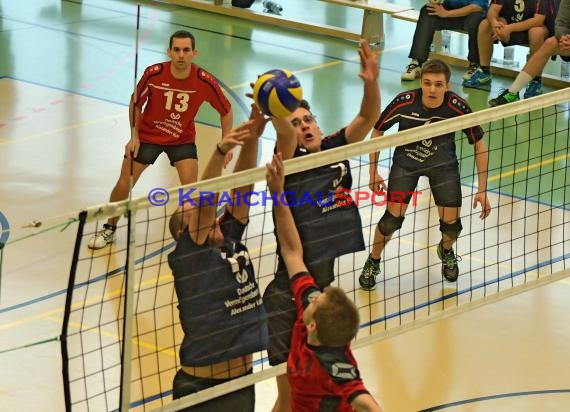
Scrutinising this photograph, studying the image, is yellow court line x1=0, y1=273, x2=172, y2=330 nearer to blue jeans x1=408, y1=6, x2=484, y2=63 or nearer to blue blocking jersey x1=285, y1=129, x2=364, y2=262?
blue blocking jersey x1=285, y1=129, x2=364, y2=262

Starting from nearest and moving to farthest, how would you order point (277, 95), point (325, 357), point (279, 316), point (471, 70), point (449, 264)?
point (325, 357) < point (277, 95) < point (279, 316) < point (449, 264) < point (471, 70)

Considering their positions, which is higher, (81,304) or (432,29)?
(432,29)

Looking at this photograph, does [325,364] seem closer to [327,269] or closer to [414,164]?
[327,269]

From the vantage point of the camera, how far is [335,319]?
4523 millimetres

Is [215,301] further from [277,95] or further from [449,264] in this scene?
[449,264]

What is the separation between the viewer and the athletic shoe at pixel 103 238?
28.7 feet

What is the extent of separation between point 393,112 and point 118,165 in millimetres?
3360

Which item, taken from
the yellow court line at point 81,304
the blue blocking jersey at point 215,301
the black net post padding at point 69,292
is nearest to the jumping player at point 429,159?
the yellow court line at point 81,304

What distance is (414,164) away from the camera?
8.05m

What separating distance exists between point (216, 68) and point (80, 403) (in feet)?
24.7

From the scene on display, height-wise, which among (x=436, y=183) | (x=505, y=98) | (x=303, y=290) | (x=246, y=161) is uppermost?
(x=246, y=161)

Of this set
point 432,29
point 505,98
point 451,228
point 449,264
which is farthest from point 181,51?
point 432,29

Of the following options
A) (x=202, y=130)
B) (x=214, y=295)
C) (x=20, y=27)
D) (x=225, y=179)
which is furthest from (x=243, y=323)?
(x=20, y=27)

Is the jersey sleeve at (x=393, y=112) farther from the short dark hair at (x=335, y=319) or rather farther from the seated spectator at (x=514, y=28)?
the seated spectator at (x=514, y=28)
